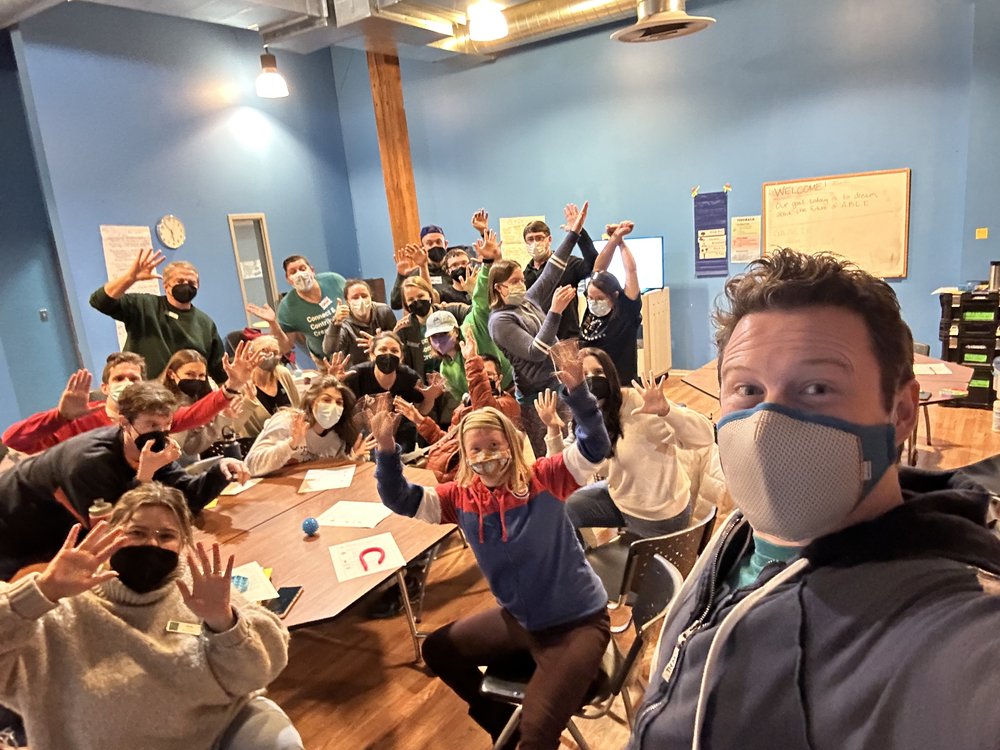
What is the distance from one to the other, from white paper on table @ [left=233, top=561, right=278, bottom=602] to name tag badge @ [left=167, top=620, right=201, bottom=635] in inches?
15.8

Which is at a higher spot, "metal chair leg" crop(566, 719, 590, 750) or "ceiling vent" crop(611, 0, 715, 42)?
"ceiling vent" crop(611, 0, 715, 42)

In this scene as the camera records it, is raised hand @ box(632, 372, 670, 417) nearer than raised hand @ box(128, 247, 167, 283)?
Yes

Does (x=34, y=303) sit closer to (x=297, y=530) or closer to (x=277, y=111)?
(x=277, y=111)

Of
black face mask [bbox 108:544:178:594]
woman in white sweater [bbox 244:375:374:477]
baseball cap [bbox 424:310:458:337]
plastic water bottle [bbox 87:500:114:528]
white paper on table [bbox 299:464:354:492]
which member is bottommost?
white paper on table [bbox 299:464:354:492]

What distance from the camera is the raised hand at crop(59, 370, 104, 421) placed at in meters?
2.79

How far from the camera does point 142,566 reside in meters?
1.68

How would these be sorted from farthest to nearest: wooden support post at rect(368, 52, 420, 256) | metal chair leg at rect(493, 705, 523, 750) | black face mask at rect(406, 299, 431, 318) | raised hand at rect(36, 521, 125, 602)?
wooden support post at rect(368, 52, 420, 256) → black face mask at rect(406, 299, 431, 318) → metal chair leg at rect(493, 705, 523, 750) → raised hand at rect(36, 521, 125, 602)

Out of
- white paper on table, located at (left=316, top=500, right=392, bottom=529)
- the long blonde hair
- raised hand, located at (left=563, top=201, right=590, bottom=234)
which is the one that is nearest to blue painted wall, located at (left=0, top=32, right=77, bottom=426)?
white paper on table, located at (left=316, top=500, right=392, bottom=529)

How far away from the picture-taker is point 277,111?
7.57 m

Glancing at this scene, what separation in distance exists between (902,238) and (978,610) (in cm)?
628

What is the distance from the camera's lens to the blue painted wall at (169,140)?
5.57 m

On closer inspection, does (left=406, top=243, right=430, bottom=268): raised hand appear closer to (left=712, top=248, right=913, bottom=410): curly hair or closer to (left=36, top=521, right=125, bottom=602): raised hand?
(left=36, top=521, right=125, bottom=602): raised hand

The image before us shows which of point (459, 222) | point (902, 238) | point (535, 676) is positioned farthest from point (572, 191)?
point (535, 676)

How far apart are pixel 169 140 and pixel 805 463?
7.20 meters
